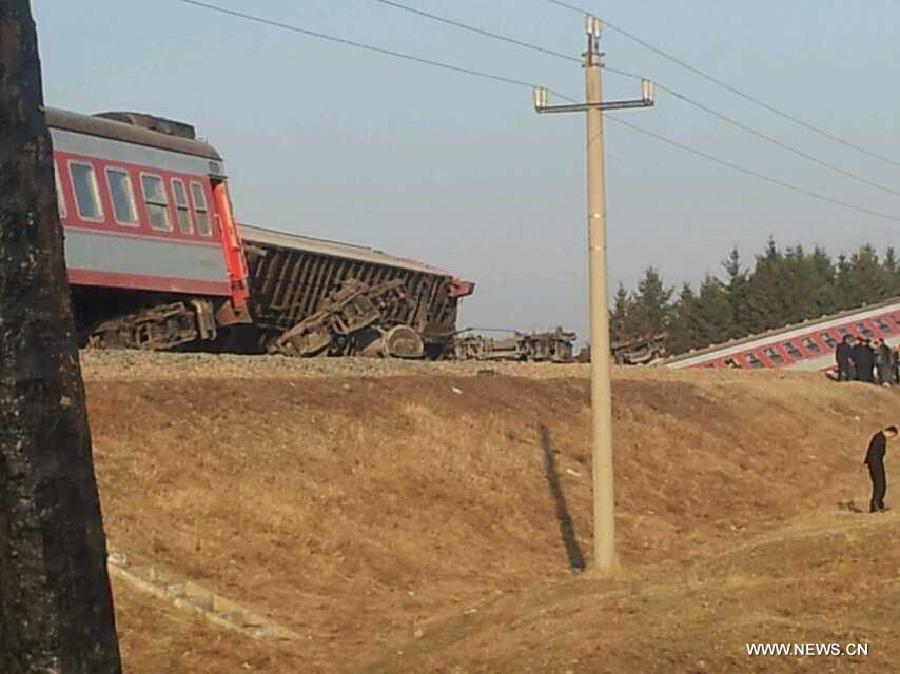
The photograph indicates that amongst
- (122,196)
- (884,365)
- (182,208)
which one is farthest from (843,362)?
(122,196)

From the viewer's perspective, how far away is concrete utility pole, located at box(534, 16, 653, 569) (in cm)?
1534

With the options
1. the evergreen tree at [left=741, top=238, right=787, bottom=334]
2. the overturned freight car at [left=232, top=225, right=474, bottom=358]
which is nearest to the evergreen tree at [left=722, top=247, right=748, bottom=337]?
the evergreen tree at [left=741, top=238, right=787, bottom=334]

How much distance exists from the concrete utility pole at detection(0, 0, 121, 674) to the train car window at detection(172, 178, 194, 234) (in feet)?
64.3

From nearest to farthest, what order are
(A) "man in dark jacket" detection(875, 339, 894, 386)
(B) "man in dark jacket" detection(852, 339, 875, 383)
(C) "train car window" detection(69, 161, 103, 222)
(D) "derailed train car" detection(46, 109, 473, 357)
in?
(C) "train car window" detection(69, 161, 103, 222)
(D) "derailed train car" detection(46, 109, 473, 357)
(B) "man in dark jacket" detection(852, 339, 875, 383)
(A) "man in dark jacket" detection(875, 339, 894, 386)

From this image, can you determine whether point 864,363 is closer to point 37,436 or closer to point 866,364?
point 866,364

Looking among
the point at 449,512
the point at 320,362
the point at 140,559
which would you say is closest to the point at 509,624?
the point at 140,559

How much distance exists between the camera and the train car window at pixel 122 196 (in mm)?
23062

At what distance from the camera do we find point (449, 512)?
19.4 m

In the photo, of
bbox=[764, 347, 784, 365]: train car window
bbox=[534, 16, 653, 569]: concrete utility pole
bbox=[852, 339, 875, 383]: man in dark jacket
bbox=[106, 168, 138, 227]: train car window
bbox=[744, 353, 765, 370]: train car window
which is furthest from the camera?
bbox=[764, 347, 784, 365]: train car window

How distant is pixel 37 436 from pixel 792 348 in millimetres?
47798

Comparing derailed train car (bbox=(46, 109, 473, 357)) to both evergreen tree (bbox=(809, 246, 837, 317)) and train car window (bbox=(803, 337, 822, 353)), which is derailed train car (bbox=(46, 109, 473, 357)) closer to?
train car window (bbox=(803, 337, 822, 353))

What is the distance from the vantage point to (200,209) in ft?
83.3

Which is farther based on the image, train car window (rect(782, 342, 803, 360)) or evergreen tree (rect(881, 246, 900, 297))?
evergreen tree (rect(881, 246, 900, 297))

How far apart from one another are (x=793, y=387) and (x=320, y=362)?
16.7 metres
